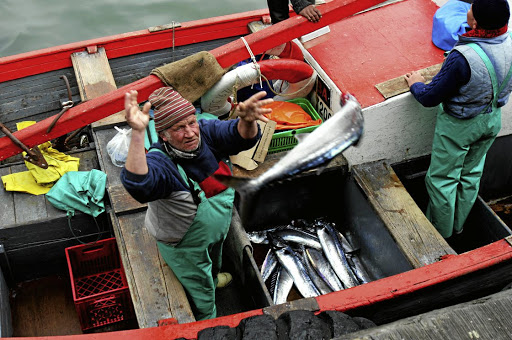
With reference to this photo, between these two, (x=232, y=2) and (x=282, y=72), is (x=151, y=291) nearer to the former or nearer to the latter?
(x=282, y=72)

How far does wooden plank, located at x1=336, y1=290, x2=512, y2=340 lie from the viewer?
2395 millimetres

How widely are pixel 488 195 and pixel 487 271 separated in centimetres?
231

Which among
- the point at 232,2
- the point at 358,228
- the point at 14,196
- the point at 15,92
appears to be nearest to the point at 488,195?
the point at 358,228

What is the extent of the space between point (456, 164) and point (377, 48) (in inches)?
60.0

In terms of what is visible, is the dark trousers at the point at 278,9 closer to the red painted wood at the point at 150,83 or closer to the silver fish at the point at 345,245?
the red painted wood at the point at 150,83

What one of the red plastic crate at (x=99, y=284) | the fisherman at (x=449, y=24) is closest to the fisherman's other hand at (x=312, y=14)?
the fisherman at (x=449, y=24)

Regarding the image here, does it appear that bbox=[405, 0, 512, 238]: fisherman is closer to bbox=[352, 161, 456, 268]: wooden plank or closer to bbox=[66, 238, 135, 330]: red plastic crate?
bbox=[352, 161, 456, 268]: wooden plank

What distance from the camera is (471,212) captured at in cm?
521

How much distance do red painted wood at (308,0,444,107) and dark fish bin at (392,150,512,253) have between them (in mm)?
901

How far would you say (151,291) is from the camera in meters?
3.97

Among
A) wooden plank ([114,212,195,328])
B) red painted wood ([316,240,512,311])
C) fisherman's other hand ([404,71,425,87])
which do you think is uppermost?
fisherman's other hand ([404,71,425,87])

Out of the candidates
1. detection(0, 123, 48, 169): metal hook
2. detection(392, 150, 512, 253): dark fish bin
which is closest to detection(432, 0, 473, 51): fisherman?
detection(392, 150, 512, 253): dark fish bin

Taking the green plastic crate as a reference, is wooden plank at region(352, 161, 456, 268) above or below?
below

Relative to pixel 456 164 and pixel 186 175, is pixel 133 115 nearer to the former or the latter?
pixel 186 175
